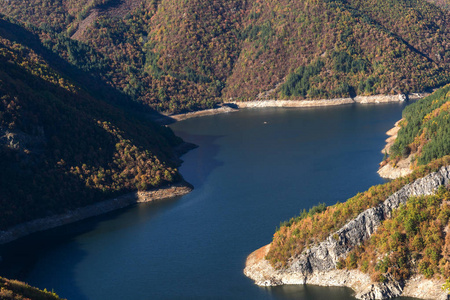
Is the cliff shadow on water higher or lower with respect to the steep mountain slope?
lower

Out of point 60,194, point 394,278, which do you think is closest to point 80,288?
point 60,194

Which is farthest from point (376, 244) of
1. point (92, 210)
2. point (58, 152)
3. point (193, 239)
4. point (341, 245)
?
point (58, 152)

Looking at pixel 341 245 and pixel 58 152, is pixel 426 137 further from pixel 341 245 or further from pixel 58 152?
pixel 58 152

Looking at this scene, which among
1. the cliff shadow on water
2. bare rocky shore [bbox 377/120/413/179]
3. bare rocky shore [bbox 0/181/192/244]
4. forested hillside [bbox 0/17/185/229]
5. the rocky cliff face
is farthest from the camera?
bare rocky shore [bbox 377/120/413/179]

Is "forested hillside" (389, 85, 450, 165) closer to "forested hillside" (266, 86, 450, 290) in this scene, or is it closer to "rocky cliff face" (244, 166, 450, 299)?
"forested hillside" (266, 86, 450, 290)

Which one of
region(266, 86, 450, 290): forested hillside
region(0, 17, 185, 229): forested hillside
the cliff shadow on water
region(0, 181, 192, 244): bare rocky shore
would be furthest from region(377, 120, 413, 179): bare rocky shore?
region(0, 17, 185, 229): forested hillside

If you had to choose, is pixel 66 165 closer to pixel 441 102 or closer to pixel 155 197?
pixel 155 197
